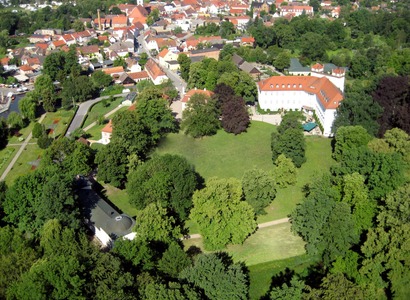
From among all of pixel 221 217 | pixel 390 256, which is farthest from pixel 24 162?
pixel 390 256

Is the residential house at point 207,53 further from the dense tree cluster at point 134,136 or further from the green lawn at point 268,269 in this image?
the green lawn at point 268,269

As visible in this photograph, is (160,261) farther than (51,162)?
No

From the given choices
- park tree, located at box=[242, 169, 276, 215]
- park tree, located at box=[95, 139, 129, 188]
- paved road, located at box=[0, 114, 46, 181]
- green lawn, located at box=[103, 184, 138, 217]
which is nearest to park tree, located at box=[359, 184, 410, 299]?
park tree, located at box=[242, 169, 276, 215]

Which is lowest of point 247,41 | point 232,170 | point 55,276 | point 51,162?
point 247,41

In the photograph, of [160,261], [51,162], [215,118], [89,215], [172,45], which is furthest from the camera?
[172,45]

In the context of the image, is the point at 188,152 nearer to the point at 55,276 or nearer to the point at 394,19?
the point at 55,276

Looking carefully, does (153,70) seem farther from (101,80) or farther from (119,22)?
(119,22)

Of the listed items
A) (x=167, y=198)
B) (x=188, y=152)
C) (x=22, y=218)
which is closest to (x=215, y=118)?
(x=188, y=152)

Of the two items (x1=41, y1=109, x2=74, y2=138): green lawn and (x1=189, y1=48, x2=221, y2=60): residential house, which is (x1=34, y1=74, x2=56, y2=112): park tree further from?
(x1=189, y1=48, x2=221, y2=60): residential house
